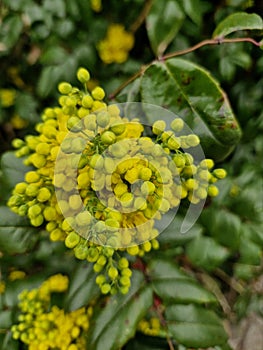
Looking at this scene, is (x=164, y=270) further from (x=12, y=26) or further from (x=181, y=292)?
(x=12, y=26)

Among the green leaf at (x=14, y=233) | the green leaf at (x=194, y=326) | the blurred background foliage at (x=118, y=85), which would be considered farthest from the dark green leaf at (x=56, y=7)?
the green leaf at (x=194, y=326)

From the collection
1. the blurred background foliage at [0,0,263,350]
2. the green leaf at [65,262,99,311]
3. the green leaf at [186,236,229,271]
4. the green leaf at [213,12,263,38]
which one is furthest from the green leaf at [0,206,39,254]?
the green leaf at [213,12,263,38]

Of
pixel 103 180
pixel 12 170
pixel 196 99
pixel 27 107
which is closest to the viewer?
pixel 103 180

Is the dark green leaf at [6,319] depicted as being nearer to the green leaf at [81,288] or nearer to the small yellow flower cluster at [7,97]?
the green leaf at [81,288]

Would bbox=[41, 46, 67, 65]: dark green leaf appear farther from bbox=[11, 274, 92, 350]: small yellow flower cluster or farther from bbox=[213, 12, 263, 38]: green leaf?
bbox=[11, 274, 92, 350]: small yellow flower cluster

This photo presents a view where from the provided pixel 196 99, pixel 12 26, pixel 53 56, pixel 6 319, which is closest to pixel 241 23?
pixel 196 99

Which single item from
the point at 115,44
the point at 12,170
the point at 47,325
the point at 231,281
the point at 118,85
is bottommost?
the point at 231,281
